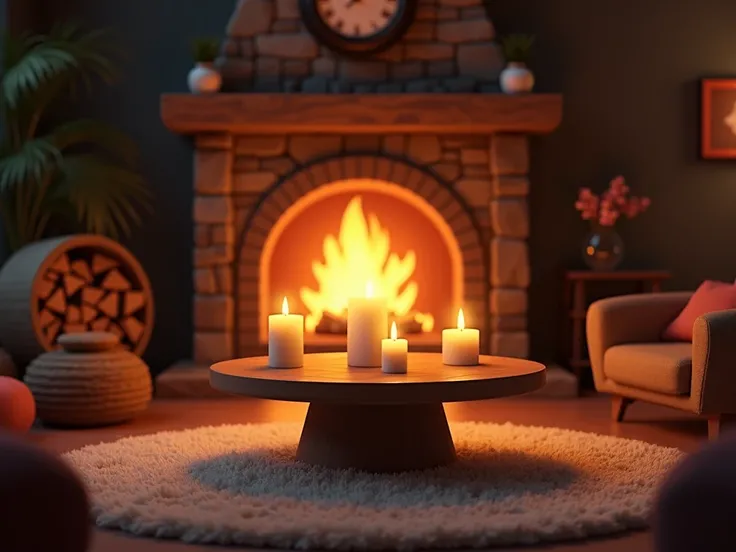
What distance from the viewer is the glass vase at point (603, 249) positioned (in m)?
5.18

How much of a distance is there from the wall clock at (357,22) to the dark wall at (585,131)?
27.6 inches

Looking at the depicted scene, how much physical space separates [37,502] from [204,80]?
3.59 m

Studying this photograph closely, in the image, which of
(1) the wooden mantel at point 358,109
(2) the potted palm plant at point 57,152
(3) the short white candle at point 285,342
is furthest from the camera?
(1) the wooden mantel at point 358,109

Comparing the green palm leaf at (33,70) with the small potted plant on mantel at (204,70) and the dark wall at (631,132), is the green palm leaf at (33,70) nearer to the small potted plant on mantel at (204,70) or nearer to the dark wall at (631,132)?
the small potted plant on mantel at (204,70)

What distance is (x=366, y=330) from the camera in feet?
10.2

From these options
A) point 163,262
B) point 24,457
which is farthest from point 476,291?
point 24,457

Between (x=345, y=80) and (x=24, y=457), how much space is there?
3756 millimetres

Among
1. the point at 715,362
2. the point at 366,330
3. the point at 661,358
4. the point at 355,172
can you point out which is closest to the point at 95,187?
the point at 355,172

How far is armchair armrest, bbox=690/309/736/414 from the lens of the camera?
11.4 feet

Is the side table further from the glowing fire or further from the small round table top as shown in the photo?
the small round table top

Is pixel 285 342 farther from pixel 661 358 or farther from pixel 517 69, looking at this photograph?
pixel 517 69

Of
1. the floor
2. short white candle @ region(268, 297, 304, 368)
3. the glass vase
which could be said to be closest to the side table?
the glass vase

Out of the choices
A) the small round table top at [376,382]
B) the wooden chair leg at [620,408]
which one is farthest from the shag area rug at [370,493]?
the wooden chair leg at [620,408]

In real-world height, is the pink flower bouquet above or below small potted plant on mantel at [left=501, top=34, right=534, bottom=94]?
below
